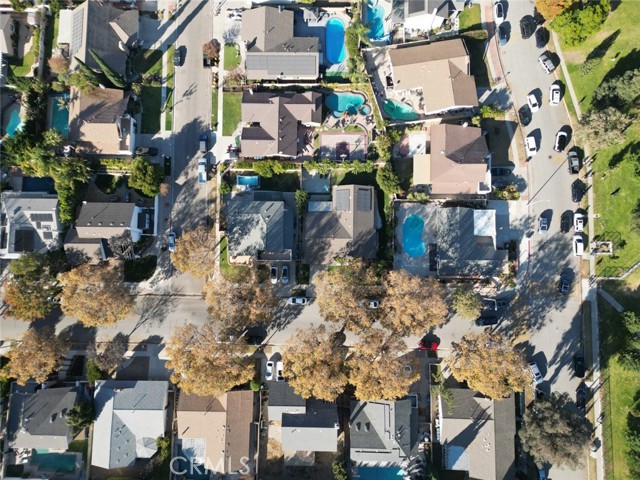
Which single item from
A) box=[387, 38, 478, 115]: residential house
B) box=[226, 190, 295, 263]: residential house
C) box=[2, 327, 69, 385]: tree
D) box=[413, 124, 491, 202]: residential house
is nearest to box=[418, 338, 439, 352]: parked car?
box=[413, 124, 491, 202]: residential house

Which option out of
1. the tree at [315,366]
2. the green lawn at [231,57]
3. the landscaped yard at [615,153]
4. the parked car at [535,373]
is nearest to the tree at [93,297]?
the tree at [315,366]

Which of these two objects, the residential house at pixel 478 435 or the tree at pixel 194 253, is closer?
the tree at pixel 194 253

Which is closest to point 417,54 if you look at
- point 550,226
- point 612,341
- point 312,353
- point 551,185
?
point 551,185

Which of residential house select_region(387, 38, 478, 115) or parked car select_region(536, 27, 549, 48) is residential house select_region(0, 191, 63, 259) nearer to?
residential house select_region(387, 38, 478, 115)

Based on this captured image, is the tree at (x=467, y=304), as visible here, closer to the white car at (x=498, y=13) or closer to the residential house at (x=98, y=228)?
the white car at (x=498, y=13)

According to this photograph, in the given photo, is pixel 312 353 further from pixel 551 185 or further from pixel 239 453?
pixel 551 185
